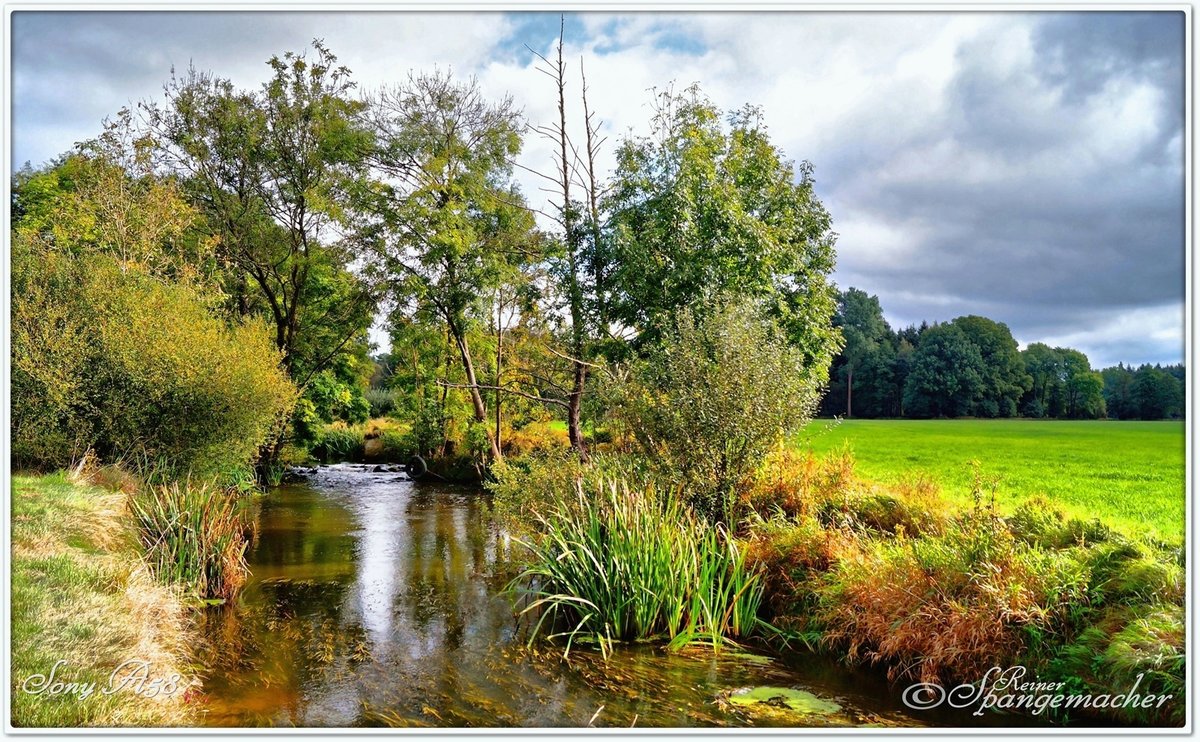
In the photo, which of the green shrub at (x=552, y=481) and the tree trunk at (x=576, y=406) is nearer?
the green shrub at (x=552, y=481)

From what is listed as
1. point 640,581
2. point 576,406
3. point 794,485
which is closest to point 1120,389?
point 794,485

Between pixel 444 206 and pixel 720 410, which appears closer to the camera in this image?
pixel 720 410

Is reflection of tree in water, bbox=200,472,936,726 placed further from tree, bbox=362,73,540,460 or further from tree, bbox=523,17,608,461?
tree, bbox=362,73,540,460

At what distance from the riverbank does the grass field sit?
926 centimetres

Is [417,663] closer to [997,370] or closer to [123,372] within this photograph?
[123,372]

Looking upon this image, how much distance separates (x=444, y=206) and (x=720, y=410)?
1701cm

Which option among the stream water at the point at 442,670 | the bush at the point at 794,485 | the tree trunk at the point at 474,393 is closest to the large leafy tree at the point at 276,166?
the tree trunk at the point at 474,393

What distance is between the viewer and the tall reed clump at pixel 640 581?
912 cm

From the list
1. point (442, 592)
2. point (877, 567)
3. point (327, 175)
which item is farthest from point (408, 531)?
point (327, 175)

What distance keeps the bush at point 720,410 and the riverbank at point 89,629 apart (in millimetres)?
7235

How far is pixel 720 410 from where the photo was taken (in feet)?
38.1

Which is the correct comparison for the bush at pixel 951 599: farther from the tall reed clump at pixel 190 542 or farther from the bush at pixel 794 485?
the tall reed clump at pixel 190 542

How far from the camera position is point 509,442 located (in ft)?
102
